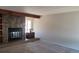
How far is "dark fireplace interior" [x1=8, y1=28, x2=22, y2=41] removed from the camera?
6.79 metres

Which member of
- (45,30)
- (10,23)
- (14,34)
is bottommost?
(14,34)

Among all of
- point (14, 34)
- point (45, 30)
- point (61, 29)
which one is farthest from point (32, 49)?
point (45, 30)

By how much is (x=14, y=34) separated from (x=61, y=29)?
3289 millimetres

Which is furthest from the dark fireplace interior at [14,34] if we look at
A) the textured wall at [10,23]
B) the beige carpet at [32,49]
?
the beige carpet at [32,49]

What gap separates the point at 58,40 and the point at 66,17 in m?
1.59

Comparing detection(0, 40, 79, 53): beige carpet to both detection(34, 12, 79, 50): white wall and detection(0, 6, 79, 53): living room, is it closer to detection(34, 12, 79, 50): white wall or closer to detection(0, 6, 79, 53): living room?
detection(0, 6, 79, 53): living room

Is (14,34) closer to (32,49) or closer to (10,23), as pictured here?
(10,23)

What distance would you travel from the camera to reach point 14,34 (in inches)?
279

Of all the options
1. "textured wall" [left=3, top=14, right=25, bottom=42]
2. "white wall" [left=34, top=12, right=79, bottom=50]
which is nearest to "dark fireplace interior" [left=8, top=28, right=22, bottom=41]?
"textured wall" [left=3, top=14, right=25, bottom=42]

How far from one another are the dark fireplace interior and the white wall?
1.66m

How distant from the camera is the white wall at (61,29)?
17.7ft
